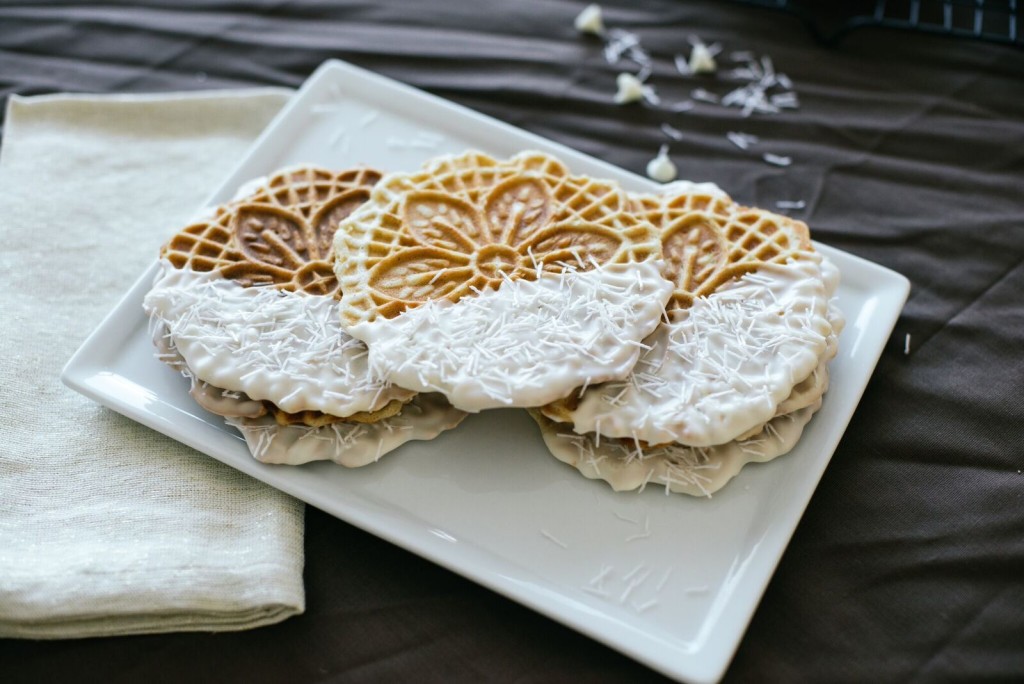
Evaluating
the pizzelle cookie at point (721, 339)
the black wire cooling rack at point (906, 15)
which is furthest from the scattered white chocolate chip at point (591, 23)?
the pizzelle cookie at point (721, 339)

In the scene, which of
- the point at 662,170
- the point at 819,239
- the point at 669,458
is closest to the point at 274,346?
the point at 669,458

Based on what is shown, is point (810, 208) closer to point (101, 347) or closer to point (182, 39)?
point (101, 347)

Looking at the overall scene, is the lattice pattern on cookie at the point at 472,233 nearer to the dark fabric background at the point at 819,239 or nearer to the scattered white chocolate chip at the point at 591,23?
the dark fabric background at the point at 819,239

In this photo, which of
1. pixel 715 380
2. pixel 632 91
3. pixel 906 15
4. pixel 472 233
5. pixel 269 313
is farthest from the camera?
pixel 906 15

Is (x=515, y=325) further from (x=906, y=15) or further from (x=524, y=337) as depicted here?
(x=906, y=15)

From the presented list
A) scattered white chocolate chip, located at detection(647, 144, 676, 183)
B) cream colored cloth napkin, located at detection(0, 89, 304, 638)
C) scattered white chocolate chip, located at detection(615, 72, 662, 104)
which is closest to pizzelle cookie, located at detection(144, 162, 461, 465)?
cream colored cloth napkin, located at detection(0, 89, 304, 638)

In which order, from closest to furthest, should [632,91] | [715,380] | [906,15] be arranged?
[715,380] → [632,91] → [906,15]

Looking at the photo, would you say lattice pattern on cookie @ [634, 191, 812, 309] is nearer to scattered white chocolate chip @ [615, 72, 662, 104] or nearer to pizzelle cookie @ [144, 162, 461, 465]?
pizzelle cookie @ [144, 162, 461, 465]

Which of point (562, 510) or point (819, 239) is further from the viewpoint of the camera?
point (819, 239)
